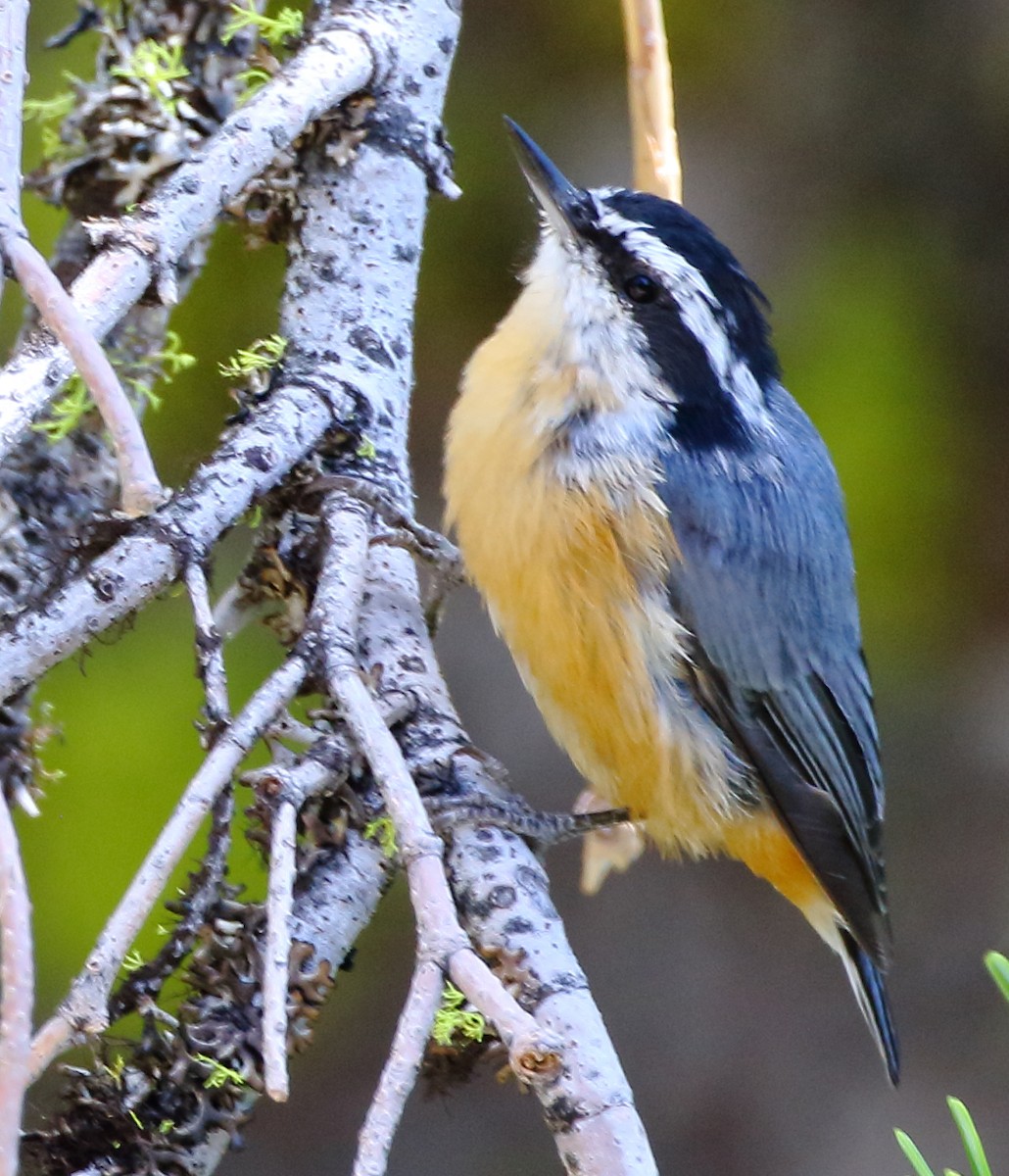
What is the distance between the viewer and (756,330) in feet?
8.50

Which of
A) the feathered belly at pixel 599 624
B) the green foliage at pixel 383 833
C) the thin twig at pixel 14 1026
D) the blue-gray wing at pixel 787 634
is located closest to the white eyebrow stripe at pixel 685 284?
the blue-gray wing at pixel 787 634

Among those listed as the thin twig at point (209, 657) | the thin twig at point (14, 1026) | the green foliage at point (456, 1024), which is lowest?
the thin twig at point (14, 1026)

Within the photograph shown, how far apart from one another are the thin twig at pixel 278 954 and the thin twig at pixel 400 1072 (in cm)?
8

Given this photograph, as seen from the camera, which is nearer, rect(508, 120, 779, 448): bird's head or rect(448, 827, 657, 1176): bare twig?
rect(448, 827, 657, 1176): bare twig

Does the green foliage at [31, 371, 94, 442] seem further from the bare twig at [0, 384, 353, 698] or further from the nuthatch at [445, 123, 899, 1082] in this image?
the nuthatch at [445, 123, 899, 1082]

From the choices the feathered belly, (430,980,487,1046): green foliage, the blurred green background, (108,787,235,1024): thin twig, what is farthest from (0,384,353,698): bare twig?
the blurred green background

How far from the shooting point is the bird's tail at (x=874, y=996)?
2803 mm

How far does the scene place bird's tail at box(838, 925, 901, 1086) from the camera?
2.80m

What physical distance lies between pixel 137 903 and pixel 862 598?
9.73ft

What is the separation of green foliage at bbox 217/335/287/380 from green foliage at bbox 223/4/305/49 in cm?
48

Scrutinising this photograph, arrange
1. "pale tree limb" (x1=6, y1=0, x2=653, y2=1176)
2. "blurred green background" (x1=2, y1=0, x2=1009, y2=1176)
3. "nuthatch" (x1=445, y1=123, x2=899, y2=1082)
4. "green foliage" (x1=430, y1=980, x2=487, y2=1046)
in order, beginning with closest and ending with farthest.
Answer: "pale tree limb" (x1=6, y1=0, x2=653, y2=1176) < "green foliage" (x1=430, y1=980, x2=487, y2=1046) < "nuthatch" (x1=445, y1=123, x2=899, y2=1082) < "blurred green background" (x1=2, y1=0, x2=1009, y2=1176)

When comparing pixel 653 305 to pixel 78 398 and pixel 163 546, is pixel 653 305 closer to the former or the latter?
pixel 78 398

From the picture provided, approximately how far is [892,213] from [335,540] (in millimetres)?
2629

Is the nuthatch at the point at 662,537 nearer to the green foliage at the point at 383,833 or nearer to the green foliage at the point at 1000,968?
the green foliage at the point at 383,833
